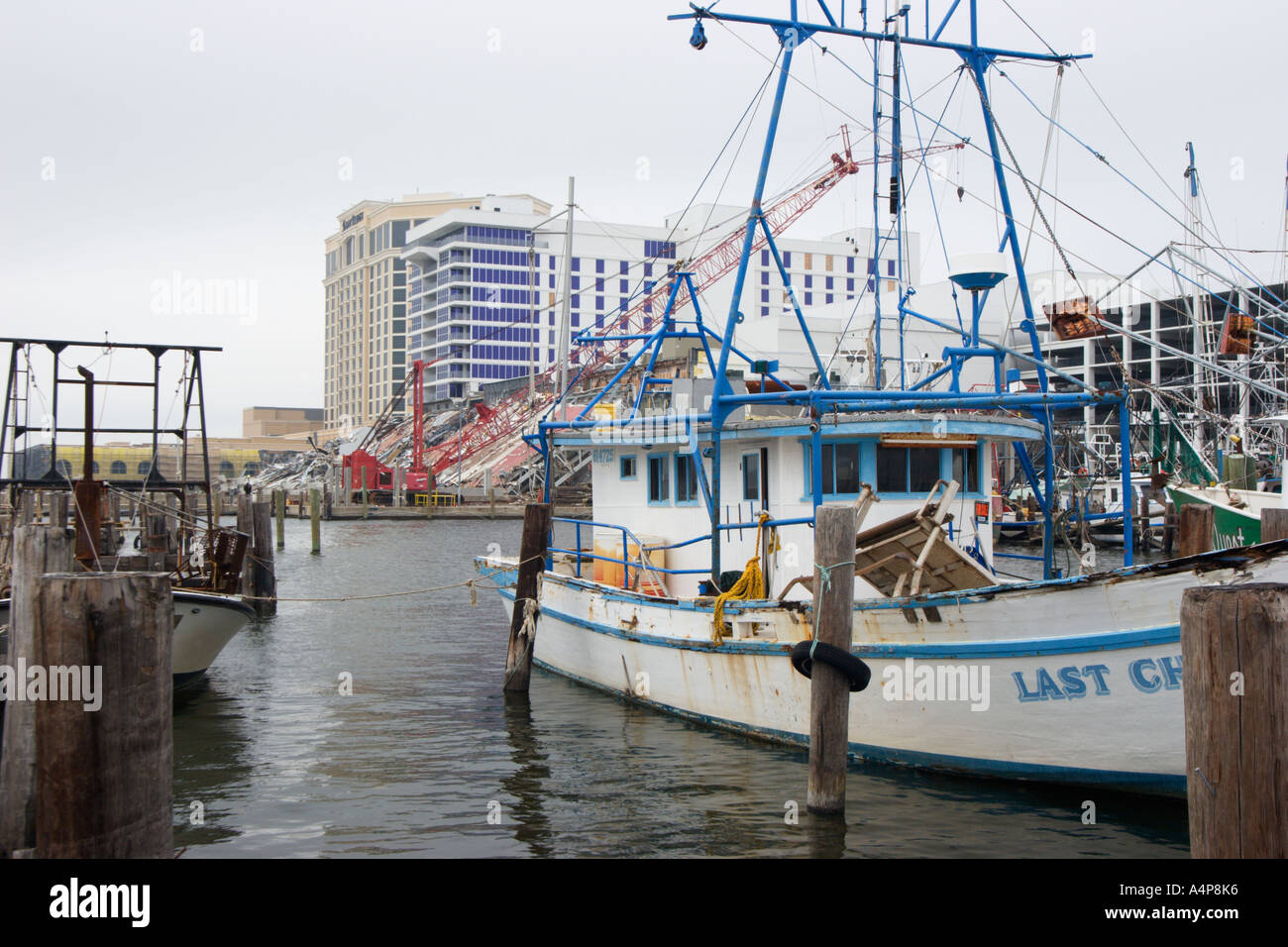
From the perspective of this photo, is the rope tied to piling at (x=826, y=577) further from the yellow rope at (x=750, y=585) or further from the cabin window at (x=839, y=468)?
the cabin window at (x=839, y=468)

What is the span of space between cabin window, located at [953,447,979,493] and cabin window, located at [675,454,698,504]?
3.66 meters

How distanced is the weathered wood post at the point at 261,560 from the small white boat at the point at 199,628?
38.6ft

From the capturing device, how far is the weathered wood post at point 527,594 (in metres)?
16.4

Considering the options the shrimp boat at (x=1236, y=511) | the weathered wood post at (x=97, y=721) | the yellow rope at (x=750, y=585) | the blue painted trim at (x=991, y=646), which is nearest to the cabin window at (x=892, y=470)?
the yellow rope at (x=750, y=585)

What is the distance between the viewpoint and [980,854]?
32.2 feet

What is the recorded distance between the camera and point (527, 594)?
16.5m

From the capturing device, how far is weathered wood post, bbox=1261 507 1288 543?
11336mm

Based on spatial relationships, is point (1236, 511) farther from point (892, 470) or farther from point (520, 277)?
point (520, 277)

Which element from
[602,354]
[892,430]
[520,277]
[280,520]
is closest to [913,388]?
[892,430]

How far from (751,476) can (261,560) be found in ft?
59.0

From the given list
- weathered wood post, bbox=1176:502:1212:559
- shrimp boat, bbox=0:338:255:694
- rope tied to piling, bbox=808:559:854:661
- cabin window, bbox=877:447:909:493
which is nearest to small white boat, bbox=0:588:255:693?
shrimp boat, bbox=0:338:255:694
